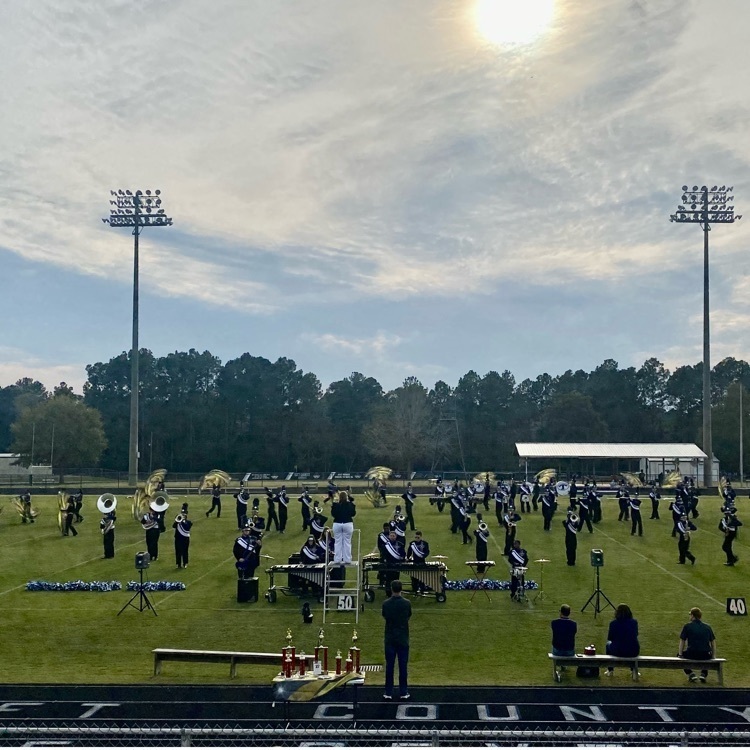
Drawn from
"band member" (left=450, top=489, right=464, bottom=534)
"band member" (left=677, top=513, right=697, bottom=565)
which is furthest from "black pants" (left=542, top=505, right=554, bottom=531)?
"band member" (left=677, top=513, right=697, bottom=565)

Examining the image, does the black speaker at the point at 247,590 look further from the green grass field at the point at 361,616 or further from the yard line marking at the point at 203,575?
the yard line marking at the point at 203,575

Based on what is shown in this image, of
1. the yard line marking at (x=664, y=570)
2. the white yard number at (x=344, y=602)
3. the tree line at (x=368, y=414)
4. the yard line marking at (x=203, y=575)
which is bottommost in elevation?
the yard line marking at (x=203, y=575)

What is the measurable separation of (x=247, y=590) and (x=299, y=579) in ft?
4.98

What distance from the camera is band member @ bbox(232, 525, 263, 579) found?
2150cm

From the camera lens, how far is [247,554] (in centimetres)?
2162

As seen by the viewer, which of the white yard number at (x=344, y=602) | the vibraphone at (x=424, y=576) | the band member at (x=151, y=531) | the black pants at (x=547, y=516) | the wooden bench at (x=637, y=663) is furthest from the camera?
the black pants at (x=547, y=516)

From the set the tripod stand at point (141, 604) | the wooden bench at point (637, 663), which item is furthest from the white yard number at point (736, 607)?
the tripod stand at point (141, 604)

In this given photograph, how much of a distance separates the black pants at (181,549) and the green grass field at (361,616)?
32cm

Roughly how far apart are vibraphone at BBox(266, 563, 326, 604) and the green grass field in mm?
474

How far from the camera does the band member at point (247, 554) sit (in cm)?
2150

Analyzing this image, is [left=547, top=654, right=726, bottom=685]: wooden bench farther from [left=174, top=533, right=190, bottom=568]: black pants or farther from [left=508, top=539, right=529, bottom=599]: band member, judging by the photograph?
[left=174, top=533, right=190, bottom=568]: black pants

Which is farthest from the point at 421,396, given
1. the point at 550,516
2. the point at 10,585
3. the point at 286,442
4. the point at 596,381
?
the point at 10,585

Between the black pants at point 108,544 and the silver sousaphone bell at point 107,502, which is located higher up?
the silver sousaphone bell at point 107,502

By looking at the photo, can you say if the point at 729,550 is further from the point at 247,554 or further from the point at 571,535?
the point at 247,554
